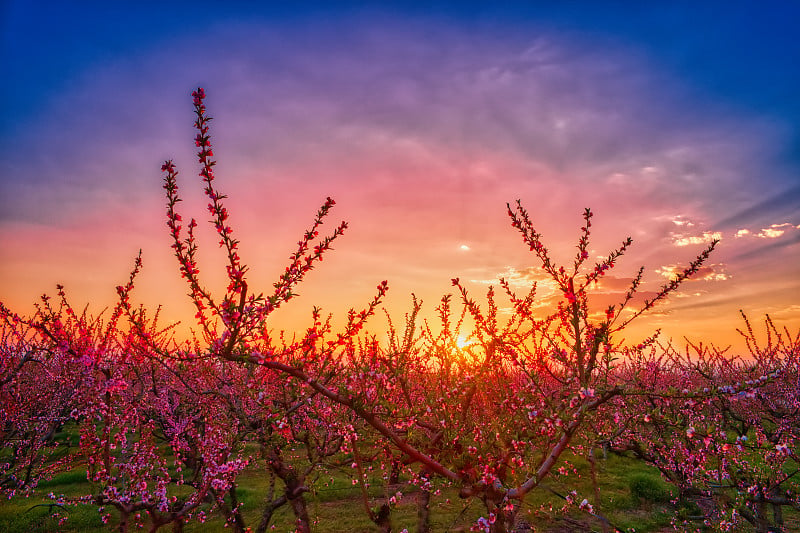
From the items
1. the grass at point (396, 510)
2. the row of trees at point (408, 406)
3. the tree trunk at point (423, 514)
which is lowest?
the grass at point (396, 510)

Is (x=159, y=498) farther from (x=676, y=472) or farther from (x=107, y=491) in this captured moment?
(x=676, y=472)

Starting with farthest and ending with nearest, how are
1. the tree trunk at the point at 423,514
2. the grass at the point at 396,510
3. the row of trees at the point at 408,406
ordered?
the grass at the point at 396,510 → the tree trunk at the point at 423,514 → the row of trees at the point at 408,406

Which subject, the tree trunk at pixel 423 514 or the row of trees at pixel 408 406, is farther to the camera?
the tree trunk at pixel 423 514

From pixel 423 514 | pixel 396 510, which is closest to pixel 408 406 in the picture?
pixel 423 514

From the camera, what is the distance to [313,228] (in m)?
5.77

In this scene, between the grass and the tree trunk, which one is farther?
the grass

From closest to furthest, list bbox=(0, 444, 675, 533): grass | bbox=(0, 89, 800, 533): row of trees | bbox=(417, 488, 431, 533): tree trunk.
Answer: bbox=(0, 89, 800, 533): row of trees → bbox=(417, 488, 431, 533): tree trunk → bbox=(0, 444, 675, 533): grass

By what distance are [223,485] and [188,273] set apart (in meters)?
7.34

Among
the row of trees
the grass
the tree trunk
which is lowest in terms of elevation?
the grass

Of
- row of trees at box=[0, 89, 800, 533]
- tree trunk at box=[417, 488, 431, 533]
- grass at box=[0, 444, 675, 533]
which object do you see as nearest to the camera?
row of trees at box=[0, 89, 800, 533]

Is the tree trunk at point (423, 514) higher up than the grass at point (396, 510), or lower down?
higher up

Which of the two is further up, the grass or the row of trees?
the row of trees

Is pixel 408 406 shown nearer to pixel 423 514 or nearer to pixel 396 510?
pixel 423 514

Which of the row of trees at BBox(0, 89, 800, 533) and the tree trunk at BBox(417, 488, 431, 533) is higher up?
the row of trees at BBox(0, 89, 800, 533)
